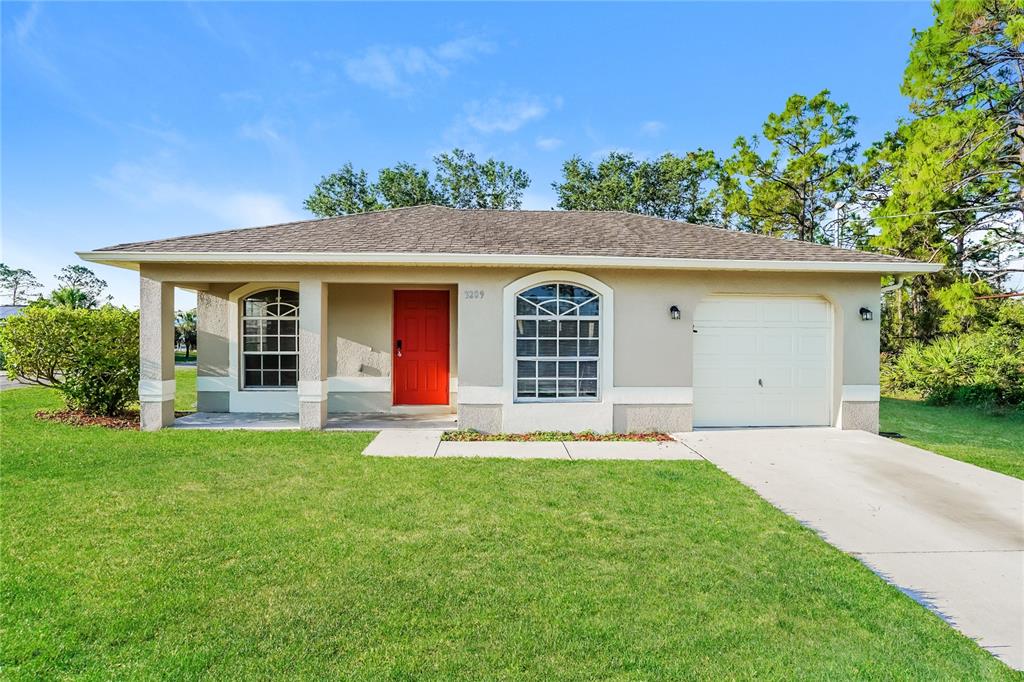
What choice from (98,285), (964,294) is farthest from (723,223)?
(98,285)

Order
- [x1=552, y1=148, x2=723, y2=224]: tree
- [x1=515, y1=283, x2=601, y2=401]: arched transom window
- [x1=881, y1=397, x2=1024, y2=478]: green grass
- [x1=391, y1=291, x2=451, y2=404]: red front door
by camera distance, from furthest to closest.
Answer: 1. [x1=552, y1=148, x2=723, y2=224]: tree
2. [x1=391, y1=291, x2=451, y2=404]: red front door
3. [x1=515, y1=283, x2=601, y2=401]: arched transom window
4. [x1=881, y1=397, x2=1024, y2=478]: green grass

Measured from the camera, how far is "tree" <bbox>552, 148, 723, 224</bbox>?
2756cm

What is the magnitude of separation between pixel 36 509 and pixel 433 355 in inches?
253

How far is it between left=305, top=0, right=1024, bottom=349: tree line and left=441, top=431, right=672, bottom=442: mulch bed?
11179 millimetres

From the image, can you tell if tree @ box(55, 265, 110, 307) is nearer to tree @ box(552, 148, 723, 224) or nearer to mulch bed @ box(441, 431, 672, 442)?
tree @ box(552, 148, 723, 224)

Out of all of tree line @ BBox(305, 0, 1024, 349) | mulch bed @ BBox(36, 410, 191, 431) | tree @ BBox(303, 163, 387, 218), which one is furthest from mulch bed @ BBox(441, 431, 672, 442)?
tree @ BBox(303, 163, 387, 218)

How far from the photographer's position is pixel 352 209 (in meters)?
30.8

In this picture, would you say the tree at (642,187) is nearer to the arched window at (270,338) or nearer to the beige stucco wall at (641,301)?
the beige stucco wall at (641,301)

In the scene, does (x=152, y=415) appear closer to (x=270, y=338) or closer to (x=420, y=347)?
(x=270, y=338)

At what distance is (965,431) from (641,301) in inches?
266

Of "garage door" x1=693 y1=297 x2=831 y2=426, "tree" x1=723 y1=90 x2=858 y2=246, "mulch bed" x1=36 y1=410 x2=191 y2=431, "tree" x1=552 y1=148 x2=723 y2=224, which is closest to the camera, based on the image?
"mulch bed" x1=36 y1=410 x2=191 y2=431

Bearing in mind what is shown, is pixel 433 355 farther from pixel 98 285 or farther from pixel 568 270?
pixel 98 285

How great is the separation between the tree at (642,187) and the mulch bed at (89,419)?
23705 millimetres

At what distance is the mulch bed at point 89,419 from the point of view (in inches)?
330
